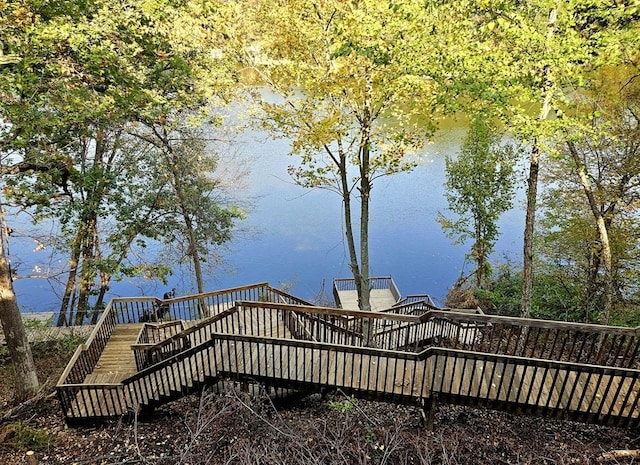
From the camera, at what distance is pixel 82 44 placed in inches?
352

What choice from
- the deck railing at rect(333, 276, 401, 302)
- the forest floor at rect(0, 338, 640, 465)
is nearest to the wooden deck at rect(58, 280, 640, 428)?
the forest floor at rect(0, 338, 640, 465)

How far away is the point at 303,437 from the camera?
523cm

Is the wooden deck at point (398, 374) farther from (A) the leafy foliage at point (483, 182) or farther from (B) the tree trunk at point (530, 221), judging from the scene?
(A) the leafy foliage at point (483, 182)

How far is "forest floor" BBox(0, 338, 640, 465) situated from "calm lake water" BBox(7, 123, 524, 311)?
9864mm

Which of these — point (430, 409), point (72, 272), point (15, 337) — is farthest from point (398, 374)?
point (72, 272)

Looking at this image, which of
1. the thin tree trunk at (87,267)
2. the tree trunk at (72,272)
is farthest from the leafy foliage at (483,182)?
the tree trunk at (72,272)

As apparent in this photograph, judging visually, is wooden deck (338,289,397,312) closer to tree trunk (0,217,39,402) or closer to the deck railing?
the deck railing

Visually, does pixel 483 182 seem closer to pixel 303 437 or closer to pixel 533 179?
pixel 533 179

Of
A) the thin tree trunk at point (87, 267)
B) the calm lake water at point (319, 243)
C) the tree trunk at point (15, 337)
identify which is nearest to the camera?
the tree trunk at point (15, 337)

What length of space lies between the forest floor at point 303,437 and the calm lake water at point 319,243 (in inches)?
388

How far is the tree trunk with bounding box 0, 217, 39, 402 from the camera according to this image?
7.05 m

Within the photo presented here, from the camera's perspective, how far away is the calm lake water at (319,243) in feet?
60.0

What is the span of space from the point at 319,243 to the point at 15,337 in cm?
1506

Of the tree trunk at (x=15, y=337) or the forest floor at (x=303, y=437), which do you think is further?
the tree trunk at (x=15, y=337)
